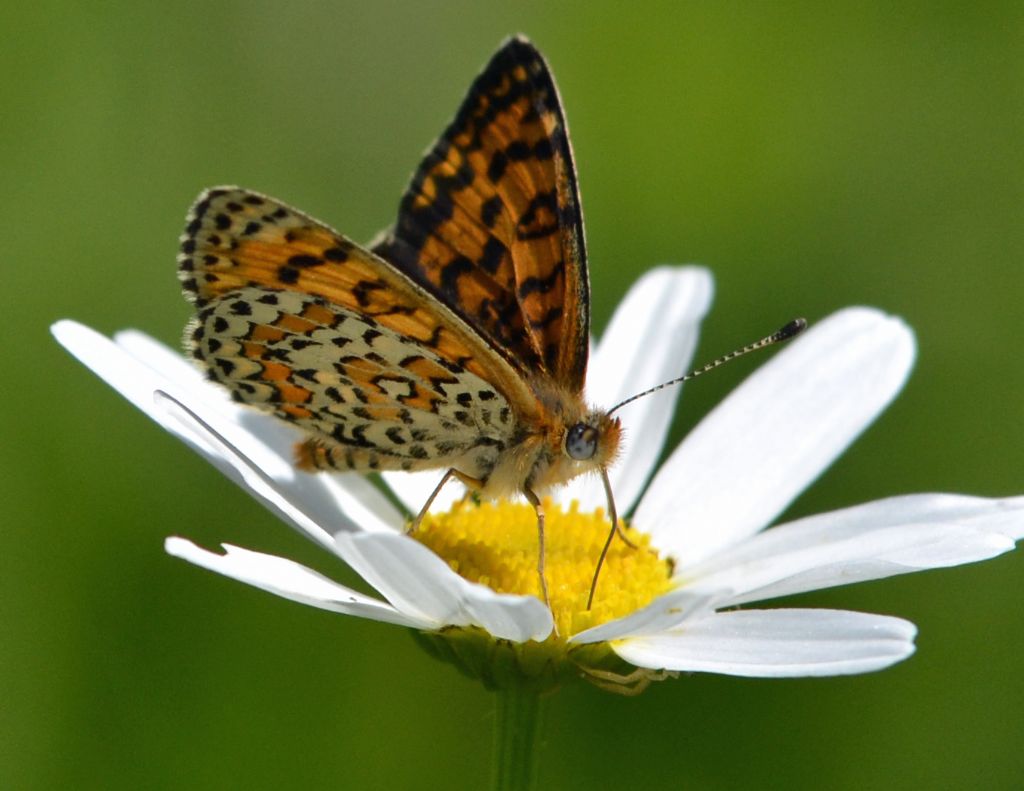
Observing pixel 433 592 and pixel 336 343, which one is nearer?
pixel 433 592

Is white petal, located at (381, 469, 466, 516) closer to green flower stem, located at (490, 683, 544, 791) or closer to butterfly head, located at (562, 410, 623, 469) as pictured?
butterfly head, located at (562, 410, 623, 469)

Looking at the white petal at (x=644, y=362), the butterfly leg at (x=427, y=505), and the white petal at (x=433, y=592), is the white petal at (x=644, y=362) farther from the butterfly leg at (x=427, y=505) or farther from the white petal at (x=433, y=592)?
the white petal at (x=433, y=592)

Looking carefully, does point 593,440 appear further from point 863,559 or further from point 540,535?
point 863,559

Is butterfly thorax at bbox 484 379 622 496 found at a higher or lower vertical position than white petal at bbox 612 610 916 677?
higher

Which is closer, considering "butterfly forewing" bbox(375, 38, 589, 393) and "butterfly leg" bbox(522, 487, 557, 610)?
"butterfly leg" bbox(522, 487, 557, 610)

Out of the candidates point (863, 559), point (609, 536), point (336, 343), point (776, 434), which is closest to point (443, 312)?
point (336, 343)

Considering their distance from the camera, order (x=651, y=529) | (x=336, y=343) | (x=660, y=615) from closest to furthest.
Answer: (x=660, y=615) < (x=336, y=343) < (x=651, y=529)

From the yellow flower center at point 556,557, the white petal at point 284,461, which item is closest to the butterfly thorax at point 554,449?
the yellow flower center at point 556,557

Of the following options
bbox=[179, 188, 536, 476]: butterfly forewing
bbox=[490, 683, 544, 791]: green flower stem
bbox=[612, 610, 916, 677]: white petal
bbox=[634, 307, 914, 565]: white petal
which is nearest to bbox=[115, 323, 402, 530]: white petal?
bbox=[179, 188, 536, 476]: butterfly forewing
